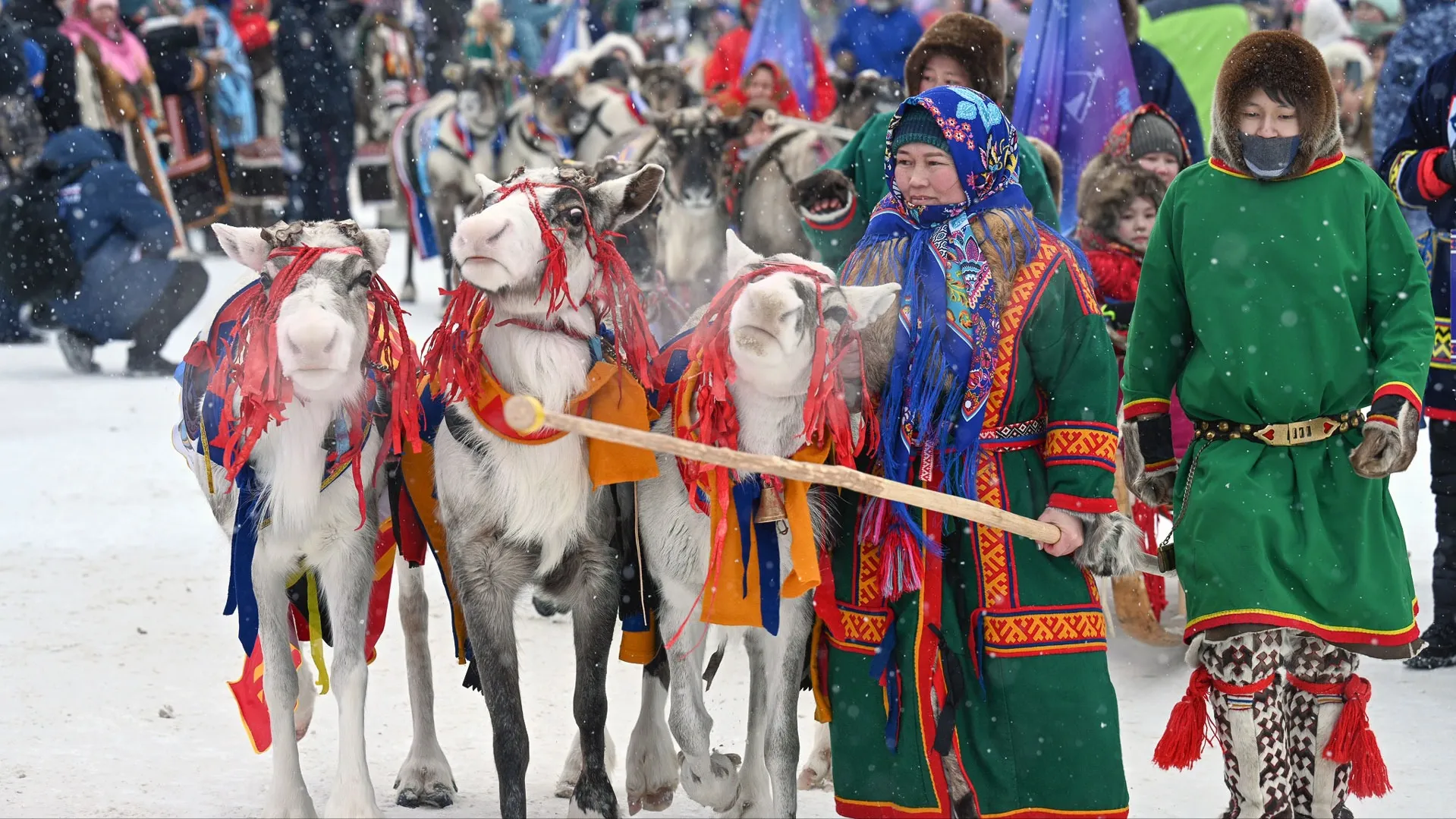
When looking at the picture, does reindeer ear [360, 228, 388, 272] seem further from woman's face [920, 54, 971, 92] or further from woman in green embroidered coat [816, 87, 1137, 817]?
woman's face [920, 54, 971, 92]

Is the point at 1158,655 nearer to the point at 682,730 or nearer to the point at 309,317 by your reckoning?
the point at 682,730

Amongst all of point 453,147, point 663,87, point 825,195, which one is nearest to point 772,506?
point 825,195

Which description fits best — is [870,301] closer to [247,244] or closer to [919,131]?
[919,131]

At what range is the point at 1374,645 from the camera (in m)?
3.42

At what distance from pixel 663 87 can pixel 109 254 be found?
12.5ft

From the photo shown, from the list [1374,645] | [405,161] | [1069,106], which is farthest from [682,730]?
[405,161]

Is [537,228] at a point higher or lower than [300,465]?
higher

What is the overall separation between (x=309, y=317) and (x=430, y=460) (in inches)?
23.8

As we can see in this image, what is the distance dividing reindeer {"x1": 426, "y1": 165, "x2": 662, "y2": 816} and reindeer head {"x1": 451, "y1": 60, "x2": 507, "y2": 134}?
874cm

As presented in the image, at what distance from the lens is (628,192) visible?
364cm

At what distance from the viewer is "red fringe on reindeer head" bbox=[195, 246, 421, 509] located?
3.46 metres

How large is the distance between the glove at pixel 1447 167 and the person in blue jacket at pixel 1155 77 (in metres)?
1.59

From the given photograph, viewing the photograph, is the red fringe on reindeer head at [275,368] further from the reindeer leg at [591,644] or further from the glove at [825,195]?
the glove at [825,195]

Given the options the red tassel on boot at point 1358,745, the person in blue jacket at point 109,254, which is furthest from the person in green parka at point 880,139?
the person in blue jacket at point 109,254
